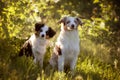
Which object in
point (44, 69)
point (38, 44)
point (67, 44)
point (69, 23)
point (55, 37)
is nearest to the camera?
point (69, 23)

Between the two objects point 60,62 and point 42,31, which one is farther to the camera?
point 42,31

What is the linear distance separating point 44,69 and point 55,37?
3.78 meters

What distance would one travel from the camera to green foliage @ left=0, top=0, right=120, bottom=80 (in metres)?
7.36

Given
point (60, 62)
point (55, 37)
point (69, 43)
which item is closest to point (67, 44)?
point (69, 43)

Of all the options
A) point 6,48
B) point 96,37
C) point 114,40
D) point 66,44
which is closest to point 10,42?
point 6,48

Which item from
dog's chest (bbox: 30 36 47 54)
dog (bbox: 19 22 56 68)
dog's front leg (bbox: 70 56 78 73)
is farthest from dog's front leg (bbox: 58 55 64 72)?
dog's chest (bbox: 30 36 47 54)

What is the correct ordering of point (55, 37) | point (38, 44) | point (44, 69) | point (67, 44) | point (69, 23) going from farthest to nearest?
point (55, 37) < point (38, 44) < point (44, 69) < point (67, 44) < point (69, 23)

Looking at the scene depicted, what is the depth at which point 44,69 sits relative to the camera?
8492 mm

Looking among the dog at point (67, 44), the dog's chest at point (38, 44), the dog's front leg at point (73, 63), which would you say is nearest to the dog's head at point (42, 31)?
the dog's chest at point (38, 44)

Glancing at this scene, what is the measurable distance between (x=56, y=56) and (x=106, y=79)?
1188mm

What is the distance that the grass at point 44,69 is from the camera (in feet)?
21.5

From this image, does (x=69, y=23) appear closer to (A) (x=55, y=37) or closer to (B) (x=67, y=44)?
(B) (x=67, y=44)

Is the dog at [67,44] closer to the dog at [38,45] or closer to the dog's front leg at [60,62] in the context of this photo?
the dog's front leg at [60,62]

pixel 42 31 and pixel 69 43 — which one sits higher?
pixel 42 31
